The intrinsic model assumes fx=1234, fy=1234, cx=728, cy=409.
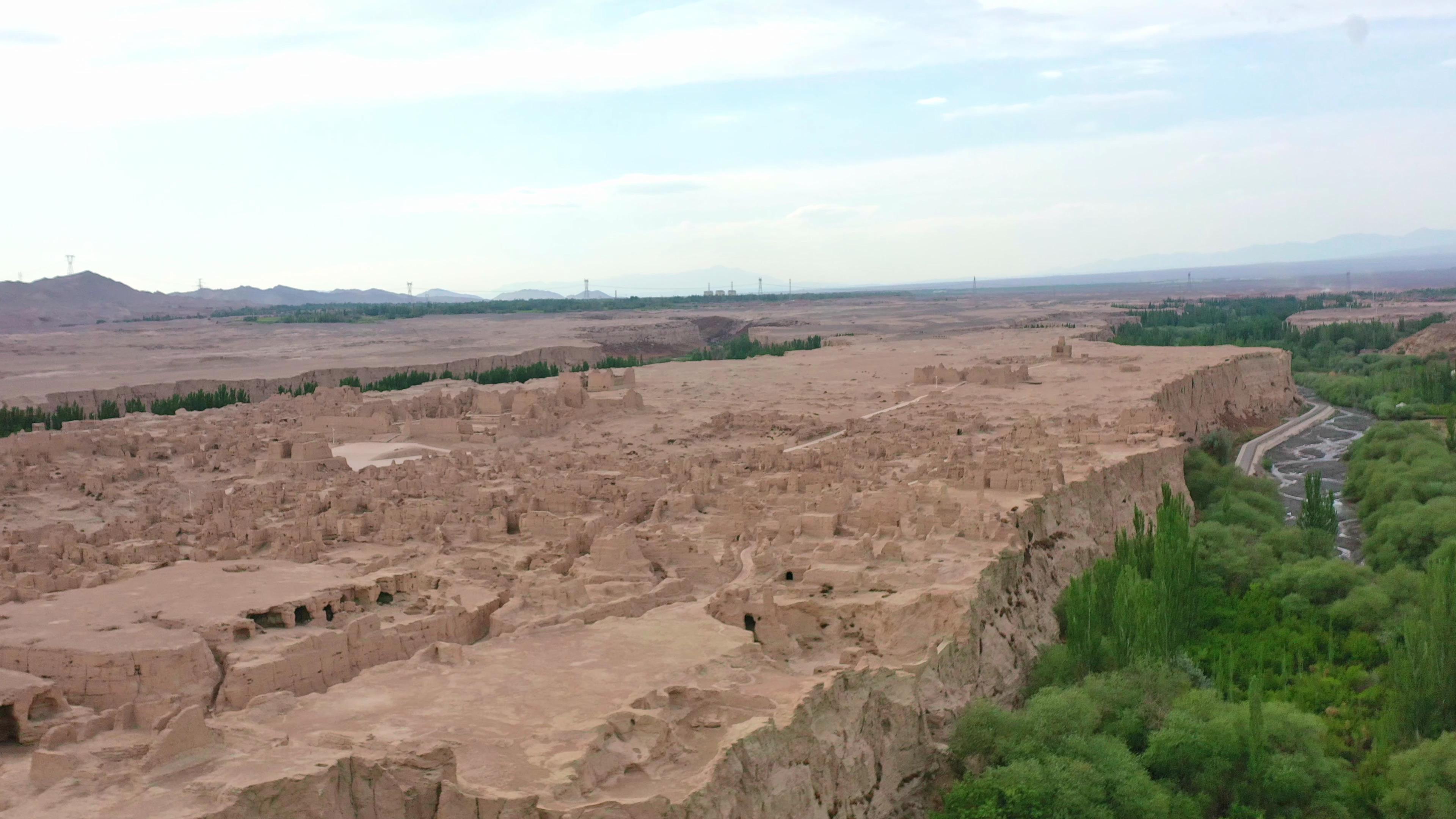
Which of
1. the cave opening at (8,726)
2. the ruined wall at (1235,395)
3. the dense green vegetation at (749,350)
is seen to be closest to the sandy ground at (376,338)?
the dense green vegetation at (749,350)

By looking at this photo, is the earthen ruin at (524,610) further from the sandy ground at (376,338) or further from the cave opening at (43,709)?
the sandy ground at (376,338)

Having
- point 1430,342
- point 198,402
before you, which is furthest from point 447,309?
point 1430,342

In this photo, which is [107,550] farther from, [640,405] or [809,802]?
[640,405]

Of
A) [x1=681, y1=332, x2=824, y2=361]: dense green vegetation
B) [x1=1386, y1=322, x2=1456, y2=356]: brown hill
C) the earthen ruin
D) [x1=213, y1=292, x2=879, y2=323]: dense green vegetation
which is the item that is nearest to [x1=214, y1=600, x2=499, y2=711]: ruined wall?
the earthen ruin

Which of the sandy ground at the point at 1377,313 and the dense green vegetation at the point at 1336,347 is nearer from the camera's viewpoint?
the dense green vegetation at the point at 1336,347

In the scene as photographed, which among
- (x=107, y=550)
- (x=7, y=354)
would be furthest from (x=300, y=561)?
(x=7, y=354)

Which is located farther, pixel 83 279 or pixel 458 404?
pixel 83 279
